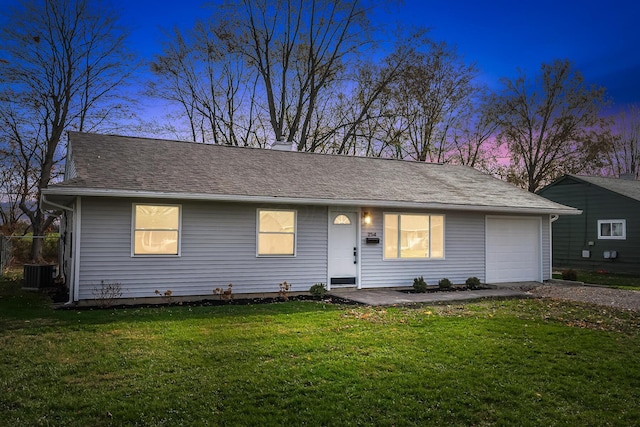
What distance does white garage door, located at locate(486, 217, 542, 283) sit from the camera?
1391 centimetres

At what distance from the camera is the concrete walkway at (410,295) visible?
33.3ft

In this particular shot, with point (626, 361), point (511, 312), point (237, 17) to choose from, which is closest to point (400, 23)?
point (237, 17)

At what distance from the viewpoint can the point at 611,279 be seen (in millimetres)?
16484

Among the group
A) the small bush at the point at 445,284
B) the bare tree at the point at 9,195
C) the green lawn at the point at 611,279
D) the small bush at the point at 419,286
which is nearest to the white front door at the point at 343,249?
the small bush at the point at 419,286

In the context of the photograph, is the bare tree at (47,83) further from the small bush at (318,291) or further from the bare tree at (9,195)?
the small bush at (318,291)

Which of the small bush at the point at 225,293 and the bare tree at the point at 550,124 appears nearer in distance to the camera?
the small bush at the point at 225,293

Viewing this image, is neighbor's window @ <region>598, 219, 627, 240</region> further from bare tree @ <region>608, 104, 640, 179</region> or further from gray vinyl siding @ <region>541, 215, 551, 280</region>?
bare tree @ <region>608, 104, 640, 179</region>

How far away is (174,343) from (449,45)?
2498 cm

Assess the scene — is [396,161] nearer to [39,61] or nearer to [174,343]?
[174,343]

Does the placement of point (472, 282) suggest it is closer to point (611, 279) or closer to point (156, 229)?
point (611, 279)

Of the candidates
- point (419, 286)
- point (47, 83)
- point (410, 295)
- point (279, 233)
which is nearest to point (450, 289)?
point (419, 286)

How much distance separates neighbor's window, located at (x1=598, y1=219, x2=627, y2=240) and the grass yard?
12.2 m

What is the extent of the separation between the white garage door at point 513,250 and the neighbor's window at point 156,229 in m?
9.01

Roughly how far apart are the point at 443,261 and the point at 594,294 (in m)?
3.92
